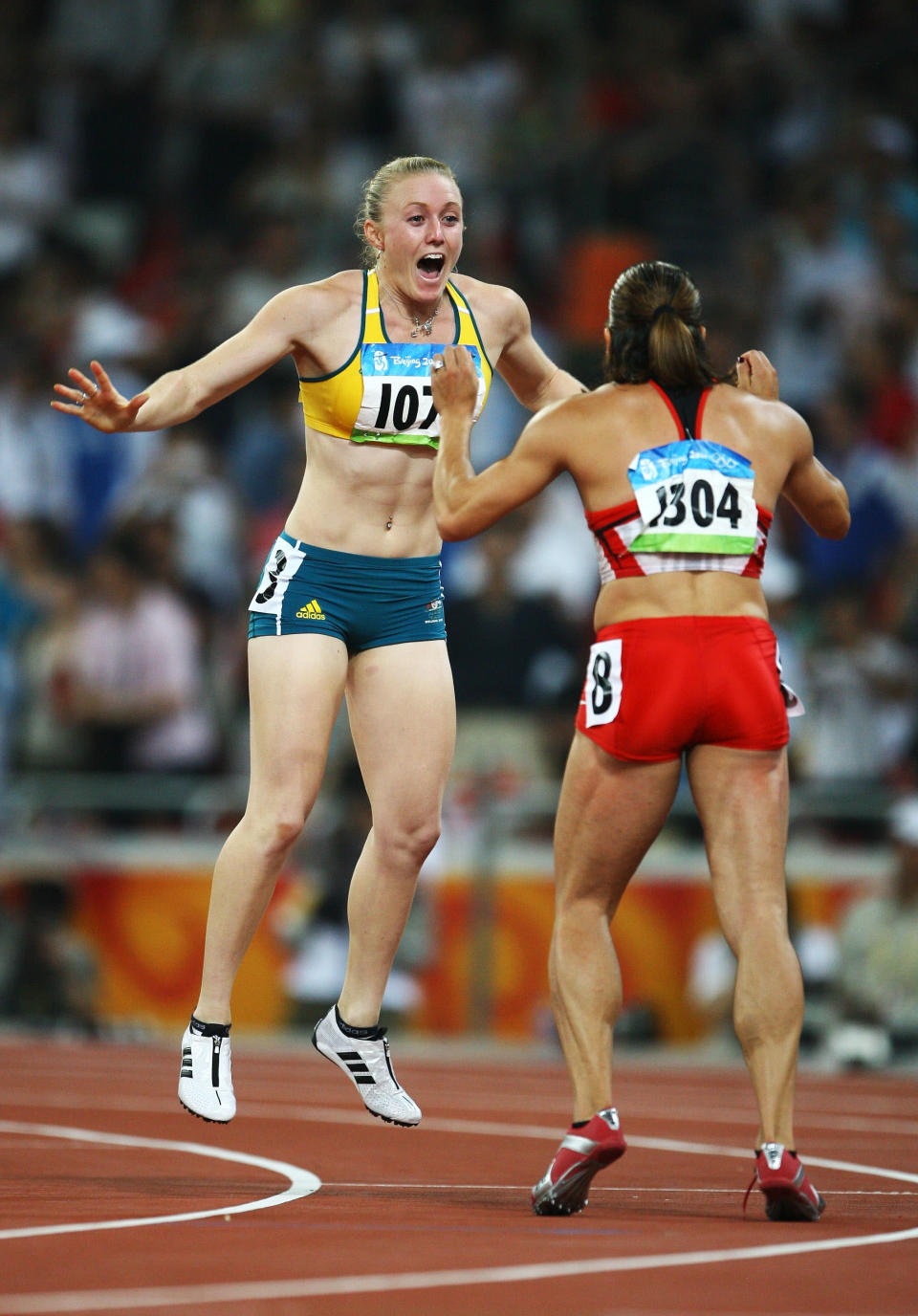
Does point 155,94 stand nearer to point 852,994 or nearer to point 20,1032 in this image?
point 20,1032

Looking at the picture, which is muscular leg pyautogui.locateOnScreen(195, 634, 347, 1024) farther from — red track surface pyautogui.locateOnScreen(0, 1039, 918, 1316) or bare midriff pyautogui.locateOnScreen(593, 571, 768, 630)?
bare midriff pyautogui.locateOnScreen(593, 571, 768, 630)

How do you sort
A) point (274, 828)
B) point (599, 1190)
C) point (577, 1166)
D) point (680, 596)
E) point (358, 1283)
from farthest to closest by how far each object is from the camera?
point (274, 828) → point (599, 1190) → point (680, 596) → point (577, 1166) → point (358, 1283)

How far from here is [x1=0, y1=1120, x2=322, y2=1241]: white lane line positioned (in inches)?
208

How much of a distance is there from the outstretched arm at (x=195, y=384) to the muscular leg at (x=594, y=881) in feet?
5.09

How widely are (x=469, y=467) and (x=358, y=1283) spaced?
7.83ft

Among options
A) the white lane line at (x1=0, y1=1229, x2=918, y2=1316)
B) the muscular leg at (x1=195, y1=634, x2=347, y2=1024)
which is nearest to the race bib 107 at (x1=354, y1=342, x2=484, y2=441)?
the muscular leg at (x1=195, y1=634, x2=347, y2=1024)

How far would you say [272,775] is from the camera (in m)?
6.67

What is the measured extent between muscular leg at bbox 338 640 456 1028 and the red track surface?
0.67 m

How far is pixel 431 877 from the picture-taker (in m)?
12.5

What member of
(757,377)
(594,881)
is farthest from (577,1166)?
(757,377)

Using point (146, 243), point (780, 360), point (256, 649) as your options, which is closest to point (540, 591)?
point (780, 360)

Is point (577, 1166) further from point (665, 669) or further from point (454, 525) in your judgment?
point (454, 525)

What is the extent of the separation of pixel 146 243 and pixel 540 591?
16.7 ft

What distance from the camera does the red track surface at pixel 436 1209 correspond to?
14.6ft
